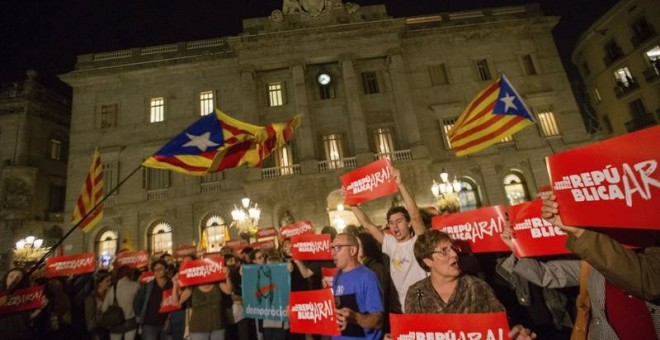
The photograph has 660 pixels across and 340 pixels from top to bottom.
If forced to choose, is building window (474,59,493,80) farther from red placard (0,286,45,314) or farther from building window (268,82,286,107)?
red placard (0,286,45,314)

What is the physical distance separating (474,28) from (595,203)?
1000 inches

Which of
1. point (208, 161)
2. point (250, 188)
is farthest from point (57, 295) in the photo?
point (250, 188)

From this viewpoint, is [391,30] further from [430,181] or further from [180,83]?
[180,83]

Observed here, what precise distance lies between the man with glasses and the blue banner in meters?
1.86

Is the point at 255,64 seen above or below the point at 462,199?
above

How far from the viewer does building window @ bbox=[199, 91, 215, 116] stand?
74.2 feet

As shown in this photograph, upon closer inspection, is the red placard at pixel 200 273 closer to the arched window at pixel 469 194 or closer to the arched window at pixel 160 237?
the arched window at pixel 160 237

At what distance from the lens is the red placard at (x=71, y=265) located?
7.11m

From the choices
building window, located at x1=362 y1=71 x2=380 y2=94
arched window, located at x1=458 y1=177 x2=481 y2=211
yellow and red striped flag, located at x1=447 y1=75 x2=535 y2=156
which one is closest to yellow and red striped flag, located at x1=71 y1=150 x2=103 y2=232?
yellow and red striped flag, located at x1=447 y1=75 x2=535 y2=156

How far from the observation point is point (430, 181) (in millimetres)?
19484

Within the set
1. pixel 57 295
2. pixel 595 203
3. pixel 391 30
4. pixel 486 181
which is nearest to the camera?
pixel 595 203

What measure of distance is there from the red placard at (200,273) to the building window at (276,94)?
18.0 metres

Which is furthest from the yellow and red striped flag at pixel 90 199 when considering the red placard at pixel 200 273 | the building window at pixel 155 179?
the building window at pixel 155 179

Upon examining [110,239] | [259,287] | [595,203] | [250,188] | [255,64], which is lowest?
[259,287]
